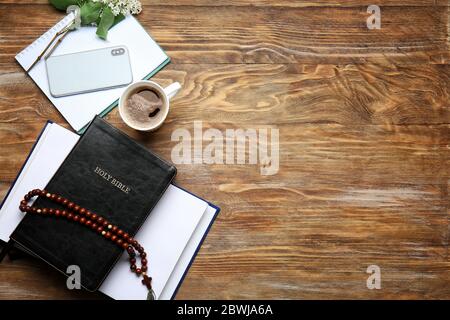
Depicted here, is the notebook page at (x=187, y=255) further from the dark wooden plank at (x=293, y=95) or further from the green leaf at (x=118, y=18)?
the green leaf at (x=118, y=18)

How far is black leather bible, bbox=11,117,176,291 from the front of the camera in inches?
38.9

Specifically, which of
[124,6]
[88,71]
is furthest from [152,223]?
[124,6]

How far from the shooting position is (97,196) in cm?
101

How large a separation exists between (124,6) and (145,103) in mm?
238

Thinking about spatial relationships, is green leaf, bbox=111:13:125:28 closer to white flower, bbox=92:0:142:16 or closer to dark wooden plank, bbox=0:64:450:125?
white flower, bbox=92:0:142:16

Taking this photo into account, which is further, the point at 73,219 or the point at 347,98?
the point at 347,98

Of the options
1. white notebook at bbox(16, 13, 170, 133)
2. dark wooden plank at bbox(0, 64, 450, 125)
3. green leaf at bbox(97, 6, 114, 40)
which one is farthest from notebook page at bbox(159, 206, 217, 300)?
green leaf at bbox(97, 6, 114, 40)

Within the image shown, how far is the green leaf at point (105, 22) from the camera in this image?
1055 mm
